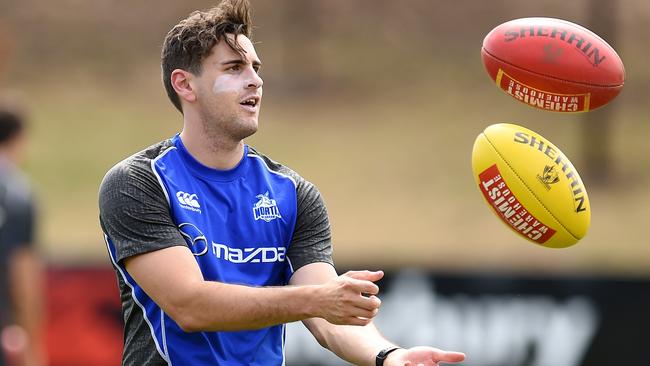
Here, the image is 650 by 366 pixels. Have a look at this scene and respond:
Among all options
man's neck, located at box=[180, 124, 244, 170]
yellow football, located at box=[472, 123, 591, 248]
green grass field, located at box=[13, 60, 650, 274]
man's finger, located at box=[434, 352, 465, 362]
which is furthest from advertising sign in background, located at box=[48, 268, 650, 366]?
man's finger, located at box=[434, 352, 465, 362]

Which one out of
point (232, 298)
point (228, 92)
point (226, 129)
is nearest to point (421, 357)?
point (232, 298)

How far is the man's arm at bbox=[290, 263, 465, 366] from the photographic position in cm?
456

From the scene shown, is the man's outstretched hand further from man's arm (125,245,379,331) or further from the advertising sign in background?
the advertising sign in background

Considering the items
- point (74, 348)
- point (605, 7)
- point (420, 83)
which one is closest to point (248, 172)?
point (74, 348)

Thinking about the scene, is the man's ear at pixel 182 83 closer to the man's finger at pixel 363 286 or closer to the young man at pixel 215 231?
the young man at pixel 215 231

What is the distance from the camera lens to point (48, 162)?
22.2 metres

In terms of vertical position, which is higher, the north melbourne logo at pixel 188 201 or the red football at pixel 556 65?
the red football at pixel 556 65

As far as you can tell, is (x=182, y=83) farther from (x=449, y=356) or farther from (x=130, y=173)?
(x=449, y=356)

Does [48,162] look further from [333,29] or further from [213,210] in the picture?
[213,210]

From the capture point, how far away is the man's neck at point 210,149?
16.3ft

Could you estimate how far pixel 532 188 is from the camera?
539 cm

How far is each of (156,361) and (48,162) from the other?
59.4ft

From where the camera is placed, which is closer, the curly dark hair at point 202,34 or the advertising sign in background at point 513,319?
the curly dark hair at point 202,34

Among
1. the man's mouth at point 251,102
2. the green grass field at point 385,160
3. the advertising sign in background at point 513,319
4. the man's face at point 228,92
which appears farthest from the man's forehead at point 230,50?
the green grass field at point 385,160
